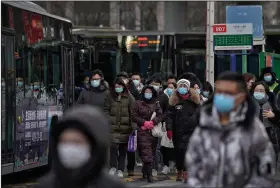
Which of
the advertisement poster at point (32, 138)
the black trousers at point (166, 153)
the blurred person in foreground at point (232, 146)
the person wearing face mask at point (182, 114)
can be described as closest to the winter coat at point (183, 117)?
the person wearing face mask at point (182, 114)

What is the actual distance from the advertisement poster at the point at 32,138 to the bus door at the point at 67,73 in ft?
4.91

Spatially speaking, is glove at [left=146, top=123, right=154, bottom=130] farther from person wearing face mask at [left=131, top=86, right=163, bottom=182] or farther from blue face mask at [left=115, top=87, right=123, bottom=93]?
blue face mask at [left=115, top=87, right=123, bottom=93]

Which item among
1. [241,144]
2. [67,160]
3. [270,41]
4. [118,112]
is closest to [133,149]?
[118,112]

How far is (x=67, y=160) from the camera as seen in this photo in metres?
3.64

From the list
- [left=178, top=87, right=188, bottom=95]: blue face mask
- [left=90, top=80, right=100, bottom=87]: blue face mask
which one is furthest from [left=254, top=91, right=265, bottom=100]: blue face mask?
[left=90, top=80, right=100, bottom=87]: blue face mask

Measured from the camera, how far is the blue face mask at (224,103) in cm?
488

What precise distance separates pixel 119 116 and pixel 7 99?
7.19ft

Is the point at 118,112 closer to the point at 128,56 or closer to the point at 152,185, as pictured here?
the point at 152,185

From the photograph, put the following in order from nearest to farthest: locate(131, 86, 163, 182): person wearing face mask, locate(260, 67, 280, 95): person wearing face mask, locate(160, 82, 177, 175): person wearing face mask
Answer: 1. locate(131, 86, 163, 182): person wearing face mask
2. locate(160, 82, 177, 175): person wearing face mask
3. locate(260, 67, 280, 95): person wearing face mask

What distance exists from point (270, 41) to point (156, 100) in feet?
55.8

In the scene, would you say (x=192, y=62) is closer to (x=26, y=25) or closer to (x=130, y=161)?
(x=130, y=161)

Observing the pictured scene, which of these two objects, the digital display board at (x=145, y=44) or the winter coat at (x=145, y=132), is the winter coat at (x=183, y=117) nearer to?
the winter coat at (x=145, y=132)

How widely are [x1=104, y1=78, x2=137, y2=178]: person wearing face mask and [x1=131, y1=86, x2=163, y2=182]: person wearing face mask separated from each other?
0.51ft

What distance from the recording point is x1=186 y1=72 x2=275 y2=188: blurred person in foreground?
4930mm
